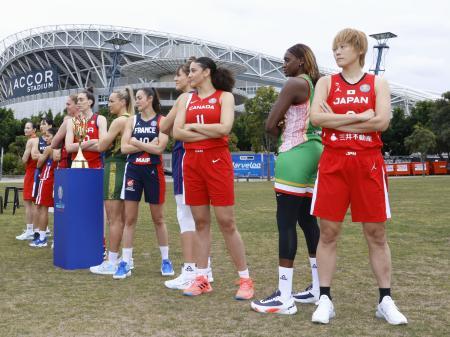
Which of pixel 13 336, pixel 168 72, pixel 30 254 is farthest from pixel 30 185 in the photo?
pixel 168 72

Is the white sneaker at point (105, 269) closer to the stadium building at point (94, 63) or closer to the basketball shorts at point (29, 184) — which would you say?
the basketball shorts at point (29, 184)

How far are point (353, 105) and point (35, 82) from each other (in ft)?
319

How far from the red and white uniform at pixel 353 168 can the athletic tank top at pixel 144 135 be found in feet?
7.33

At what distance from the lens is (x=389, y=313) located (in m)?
3.53

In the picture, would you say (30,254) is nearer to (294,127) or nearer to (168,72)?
(294,127)

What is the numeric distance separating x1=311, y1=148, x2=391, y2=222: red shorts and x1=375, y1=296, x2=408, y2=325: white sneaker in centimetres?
59

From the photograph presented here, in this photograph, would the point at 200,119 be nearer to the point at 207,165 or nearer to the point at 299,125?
the point at 207,165

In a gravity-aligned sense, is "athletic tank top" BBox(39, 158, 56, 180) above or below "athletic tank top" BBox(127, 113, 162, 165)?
below

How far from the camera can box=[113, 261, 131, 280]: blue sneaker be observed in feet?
16.9

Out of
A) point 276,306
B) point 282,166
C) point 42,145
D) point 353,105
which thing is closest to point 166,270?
point 276,306

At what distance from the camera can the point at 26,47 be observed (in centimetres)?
9881

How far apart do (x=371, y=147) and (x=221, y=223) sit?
149cm

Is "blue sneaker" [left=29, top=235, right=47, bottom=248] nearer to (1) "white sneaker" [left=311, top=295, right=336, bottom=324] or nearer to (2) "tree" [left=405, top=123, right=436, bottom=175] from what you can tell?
(1) "white sneaker" [left=311, top=295, right=336, bottom=324]

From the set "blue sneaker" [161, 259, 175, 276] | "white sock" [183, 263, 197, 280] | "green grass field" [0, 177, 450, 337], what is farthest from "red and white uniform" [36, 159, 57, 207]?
"white sock" [183, 263, 197, 280]
